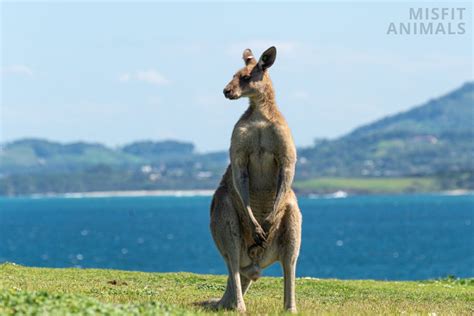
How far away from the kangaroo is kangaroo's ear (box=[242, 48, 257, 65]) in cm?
2

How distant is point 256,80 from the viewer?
Answer: 1492 cm

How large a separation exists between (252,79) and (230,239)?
256cm

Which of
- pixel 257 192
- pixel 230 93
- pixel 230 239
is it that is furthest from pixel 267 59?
pixel 230 239

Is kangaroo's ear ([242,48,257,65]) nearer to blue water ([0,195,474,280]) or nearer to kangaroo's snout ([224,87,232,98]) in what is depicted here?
kangaroo's snout ([224,87,232,98])

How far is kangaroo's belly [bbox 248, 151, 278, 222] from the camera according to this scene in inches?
591

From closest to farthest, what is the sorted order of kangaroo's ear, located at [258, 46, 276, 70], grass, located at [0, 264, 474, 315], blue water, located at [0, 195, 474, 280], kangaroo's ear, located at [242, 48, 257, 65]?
grass, located at [0, 264, 474, 315], kangaroo's ear, located at [258, 46, 276, 70], kangaroo's ear, located at [242, 48, 257, 65], blue water, located at [0, 195, 474, 280]

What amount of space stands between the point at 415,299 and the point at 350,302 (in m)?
2.73

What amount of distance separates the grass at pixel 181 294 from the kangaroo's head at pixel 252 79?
135 inches

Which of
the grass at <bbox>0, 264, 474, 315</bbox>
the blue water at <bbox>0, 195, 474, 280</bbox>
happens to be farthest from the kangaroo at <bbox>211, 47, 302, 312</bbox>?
the blue water at <bbox>0, 195, 474, 280</bbox>

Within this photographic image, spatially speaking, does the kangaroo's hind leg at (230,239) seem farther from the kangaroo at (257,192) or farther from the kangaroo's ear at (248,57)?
the kangaroo's ear at (248,57)

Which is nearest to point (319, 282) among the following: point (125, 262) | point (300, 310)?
point (300, 310)

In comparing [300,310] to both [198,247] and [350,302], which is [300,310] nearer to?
[350,302]

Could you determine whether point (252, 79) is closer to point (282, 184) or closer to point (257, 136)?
point (257, 136)

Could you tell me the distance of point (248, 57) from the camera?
50.2 feet
